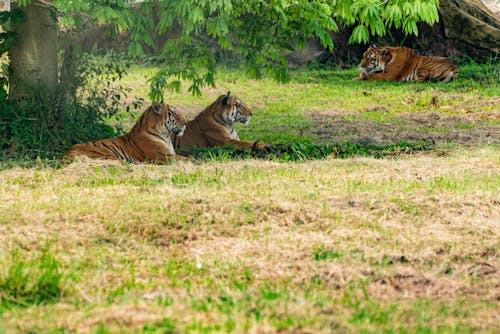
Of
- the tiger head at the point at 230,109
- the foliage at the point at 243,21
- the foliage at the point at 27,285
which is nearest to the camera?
the foliage at the point at 27,285

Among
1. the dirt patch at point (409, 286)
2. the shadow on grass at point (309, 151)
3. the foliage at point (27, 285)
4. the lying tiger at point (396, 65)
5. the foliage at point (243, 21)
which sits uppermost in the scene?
the foliage at point (243, 21)

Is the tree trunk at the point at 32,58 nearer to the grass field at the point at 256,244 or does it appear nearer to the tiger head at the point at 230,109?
the grass field at the point at 256,244

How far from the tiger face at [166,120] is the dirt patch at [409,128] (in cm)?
219

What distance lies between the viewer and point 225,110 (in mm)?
11133

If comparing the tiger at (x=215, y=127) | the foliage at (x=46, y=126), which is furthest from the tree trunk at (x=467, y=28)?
the foliage at (x=46, y=126)

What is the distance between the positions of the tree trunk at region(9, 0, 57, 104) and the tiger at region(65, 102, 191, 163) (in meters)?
1.21

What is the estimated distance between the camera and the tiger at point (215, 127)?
10.9 m

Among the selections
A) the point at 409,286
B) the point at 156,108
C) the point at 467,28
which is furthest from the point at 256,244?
the point at 467,28

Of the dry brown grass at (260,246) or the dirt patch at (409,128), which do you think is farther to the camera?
the dirt patch at (409,128)

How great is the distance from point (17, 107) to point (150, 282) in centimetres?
563

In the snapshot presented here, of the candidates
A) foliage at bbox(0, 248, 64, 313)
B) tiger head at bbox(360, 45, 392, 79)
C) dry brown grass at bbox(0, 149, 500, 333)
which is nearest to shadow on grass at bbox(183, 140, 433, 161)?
dry brown grass at bbox(0, 149, 500, 333)

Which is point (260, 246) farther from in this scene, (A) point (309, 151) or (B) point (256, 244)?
(A) point (309, 151)

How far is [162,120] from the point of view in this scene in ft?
33.0

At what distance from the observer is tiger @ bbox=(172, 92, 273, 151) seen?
1088 centimetres
